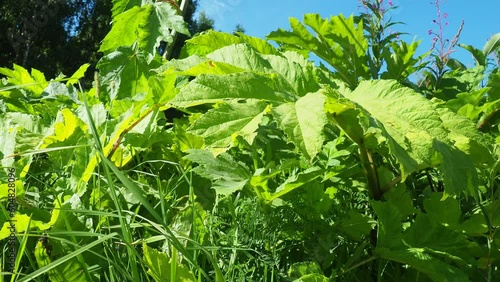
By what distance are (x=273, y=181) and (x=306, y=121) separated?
0.25 m

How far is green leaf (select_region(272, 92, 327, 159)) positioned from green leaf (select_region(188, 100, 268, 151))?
A: 0.05 m

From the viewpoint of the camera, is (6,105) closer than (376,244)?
No

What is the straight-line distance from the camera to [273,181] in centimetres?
107

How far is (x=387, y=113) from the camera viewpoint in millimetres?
877

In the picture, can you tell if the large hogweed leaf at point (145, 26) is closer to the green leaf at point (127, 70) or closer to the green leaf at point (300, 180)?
the green leaf at point (127, 70)

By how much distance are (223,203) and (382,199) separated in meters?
0.29

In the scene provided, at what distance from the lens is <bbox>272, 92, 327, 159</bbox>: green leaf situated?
2.69ft

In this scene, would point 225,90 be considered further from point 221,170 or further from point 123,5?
point 123,5

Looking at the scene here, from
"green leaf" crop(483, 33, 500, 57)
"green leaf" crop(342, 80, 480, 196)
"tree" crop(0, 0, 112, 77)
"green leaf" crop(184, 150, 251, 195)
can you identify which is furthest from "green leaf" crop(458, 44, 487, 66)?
"tree" crop(0, 0, 112, 77)

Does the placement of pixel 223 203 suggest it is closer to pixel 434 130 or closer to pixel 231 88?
pixel 231 88

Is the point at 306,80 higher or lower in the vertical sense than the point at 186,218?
higher

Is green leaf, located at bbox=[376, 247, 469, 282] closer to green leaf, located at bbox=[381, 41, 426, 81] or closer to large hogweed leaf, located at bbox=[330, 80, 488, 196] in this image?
large hogweed leaf, located at bbox=[330, 80, 488, 196]

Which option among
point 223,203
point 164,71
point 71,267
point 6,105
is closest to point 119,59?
point 6,105

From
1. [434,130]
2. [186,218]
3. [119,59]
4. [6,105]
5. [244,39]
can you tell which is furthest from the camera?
[6,105]
